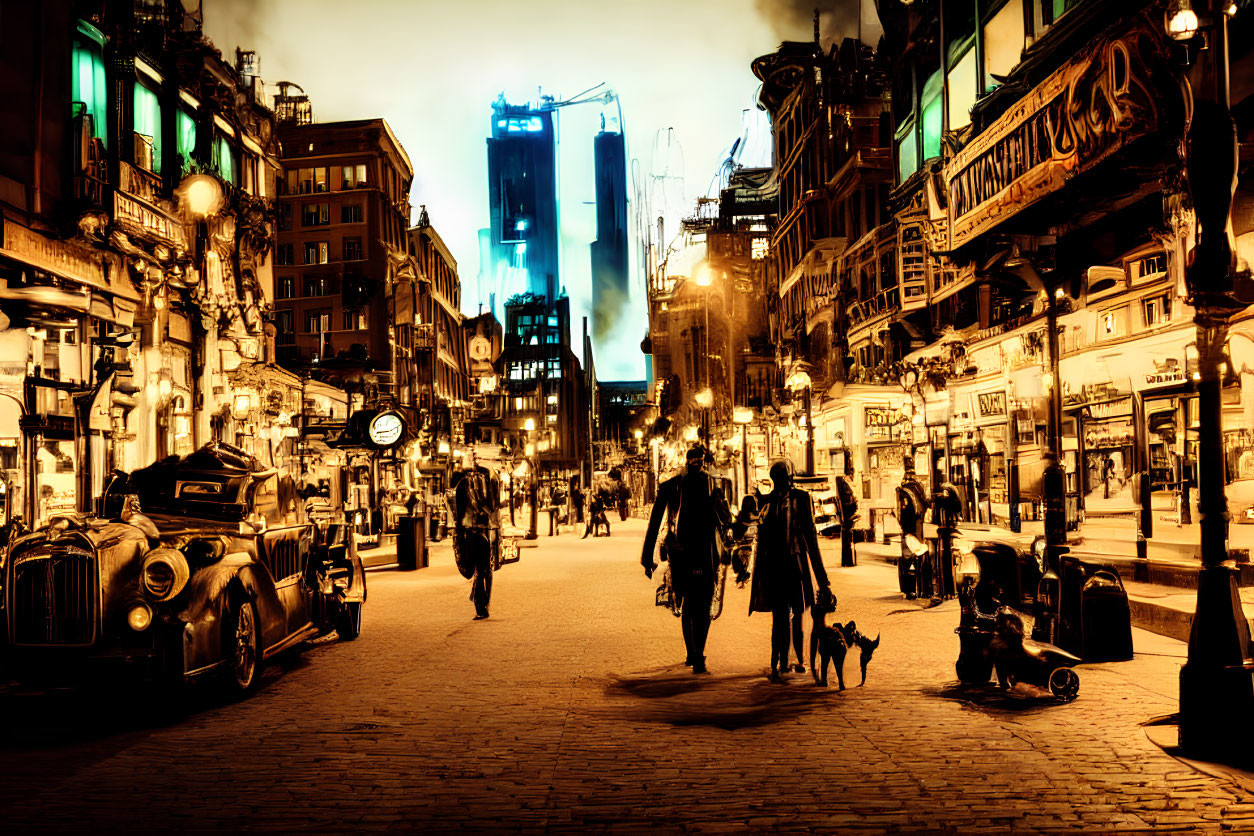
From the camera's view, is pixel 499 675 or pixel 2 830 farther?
pixel 499 675

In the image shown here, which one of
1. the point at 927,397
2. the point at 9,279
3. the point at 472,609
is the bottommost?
the point at 472,609

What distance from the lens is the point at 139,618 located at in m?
8.23

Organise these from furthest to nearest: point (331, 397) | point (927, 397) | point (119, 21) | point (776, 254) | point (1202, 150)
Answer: point (776, 254) < point (331, 397) < point (927, 397) < point (119, 21) < point (1202, 150)

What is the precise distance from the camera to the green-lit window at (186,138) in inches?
1227

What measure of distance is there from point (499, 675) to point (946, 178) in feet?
59.9

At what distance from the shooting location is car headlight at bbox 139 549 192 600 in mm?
8367

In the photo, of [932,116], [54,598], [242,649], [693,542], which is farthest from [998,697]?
[932,116]

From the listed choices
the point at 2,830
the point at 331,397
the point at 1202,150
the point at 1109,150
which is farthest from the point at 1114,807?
the point at 331,397

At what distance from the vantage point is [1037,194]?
19781mm

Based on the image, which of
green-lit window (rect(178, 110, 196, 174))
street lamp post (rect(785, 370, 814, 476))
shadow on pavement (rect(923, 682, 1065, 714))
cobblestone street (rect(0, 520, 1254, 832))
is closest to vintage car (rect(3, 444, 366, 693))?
cobblestone street (rect(0, 520, 1254, 832))

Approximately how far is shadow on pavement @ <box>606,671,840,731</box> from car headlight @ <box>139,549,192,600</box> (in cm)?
371

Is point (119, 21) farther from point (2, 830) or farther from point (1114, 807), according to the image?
point (1114, 807)

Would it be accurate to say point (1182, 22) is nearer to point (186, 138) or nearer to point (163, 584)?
point (163, 584)

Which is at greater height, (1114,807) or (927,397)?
(927,397)
